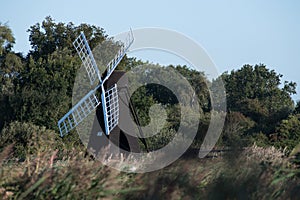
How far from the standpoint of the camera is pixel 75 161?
8094 mm

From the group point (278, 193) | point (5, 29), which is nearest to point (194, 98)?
point (5, 29)

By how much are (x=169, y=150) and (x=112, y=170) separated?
2.56 ft

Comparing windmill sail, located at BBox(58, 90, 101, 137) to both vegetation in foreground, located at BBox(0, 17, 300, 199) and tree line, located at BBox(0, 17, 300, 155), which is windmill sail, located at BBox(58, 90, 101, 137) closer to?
vegetation in foreground, located at BBox(0, 17, 300, 199)

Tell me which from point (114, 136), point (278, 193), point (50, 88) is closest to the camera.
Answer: point (278, 193)

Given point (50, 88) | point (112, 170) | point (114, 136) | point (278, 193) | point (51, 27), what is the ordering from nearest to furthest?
point (112, 170)
point (278, 193)
point (114, 136)
point (50, 88)
point (51, 27)

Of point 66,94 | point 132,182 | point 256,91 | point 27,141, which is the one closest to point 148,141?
point 27,141

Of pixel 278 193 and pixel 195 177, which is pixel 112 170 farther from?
pixel 278 193

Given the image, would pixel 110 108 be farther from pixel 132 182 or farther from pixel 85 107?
pixel 132 182

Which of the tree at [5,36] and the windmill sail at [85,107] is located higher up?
the tree at [5,36]

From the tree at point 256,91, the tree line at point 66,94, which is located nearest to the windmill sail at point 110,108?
the tree line at point 66,94

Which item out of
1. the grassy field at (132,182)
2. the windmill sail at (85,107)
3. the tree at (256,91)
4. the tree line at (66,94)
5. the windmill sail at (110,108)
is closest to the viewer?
the grassy field at (132,182)

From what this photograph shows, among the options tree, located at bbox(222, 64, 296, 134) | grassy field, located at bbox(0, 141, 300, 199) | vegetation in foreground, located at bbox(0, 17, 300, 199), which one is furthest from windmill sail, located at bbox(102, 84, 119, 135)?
tree, located at bbox(222, 64, 296, 134)

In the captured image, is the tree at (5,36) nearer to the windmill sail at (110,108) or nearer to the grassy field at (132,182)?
the windmill sail at (110,108)

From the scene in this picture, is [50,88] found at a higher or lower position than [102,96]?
higher
